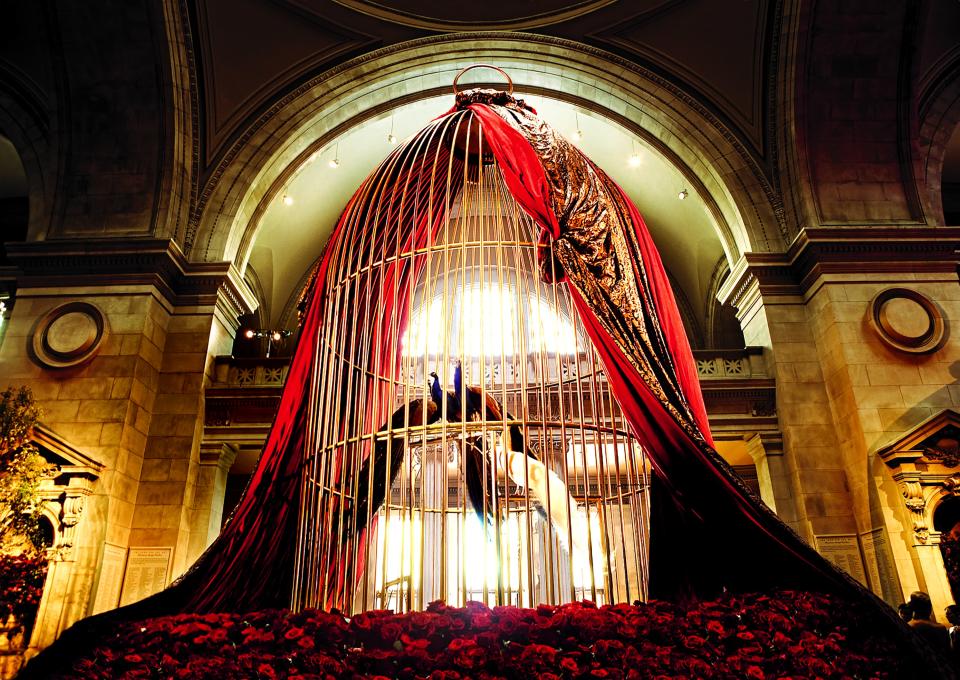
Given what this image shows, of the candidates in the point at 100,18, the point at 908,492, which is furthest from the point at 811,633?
the point at 100,18

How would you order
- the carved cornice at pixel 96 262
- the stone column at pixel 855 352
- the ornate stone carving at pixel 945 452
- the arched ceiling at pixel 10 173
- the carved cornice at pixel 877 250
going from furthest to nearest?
the arched ceiling at pixel 10 173 < the carved cornice at pixel 96 262 < the carved cornice at pixel 877 250 < the stone column at pixel 855 352 < the ornate stone carving at pixel 945 452

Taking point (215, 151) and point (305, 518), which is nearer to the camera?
point (305, 518)

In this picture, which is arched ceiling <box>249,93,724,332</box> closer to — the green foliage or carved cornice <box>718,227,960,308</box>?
carved cornice <box>718,227,960,308</box>

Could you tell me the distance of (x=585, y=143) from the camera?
1191cm

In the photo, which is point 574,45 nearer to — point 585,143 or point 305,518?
point 585,143

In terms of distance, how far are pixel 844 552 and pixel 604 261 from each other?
233 inches

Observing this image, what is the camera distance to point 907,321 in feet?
26.2

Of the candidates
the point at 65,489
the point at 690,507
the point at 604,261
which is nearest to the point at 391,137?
the point at 65,489

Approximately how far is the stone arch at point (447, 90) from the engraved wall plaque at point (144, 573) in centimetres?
402

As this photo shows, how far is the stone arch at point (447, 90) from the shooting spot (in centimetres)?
934

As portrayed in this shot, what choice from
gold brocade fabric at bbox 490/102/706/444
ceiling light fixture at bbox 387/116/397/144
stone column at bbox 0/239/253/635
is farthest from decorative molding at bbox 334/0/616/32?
gold brocade fabric at bbox 490/102/706/444

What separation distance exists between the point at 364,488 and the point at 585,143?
376 inches

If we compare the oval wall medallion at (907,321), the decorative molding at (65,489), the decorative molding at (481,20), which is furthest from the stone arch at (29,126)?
the oval wall medallion at (907,321)

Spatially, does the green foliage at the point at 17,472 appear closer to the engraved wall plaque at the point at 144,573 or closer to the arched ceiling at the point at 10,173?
the engraved wall plaque at the point at 144,573
